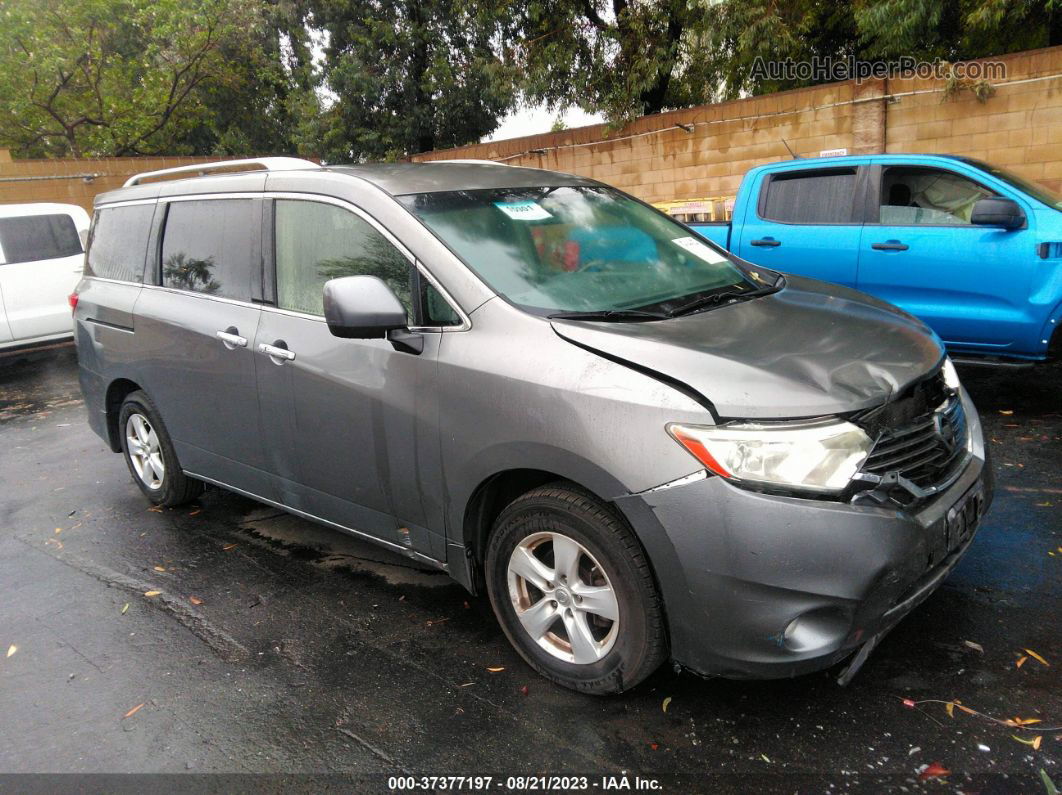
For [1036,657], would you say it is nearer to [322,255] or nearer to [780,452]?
[780,452]

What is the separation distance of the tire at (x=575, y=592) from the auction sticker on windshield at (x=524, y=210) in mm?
1282

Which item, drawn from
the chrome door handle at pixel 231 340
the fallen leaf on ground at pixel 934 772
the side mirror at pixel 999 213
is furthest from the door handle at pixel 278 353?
the side mirror at pixel 999 213

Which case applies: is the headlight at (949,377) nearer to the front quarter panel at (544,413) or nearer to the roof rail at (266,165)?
the front quarter panel at (544,413)

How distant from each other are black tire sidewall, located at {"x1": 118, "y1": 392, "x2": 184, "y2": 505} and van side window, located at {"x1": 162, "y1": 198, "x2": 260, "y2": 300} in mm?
775

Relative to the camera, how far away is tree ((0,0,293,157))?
2117 cm

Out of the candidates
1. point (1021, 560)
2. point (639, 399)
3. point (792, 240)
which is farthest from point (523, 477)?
point (792, 240)

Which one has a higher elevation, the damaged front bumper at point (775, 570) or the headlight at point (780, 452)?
the headlight at point (780, 452)

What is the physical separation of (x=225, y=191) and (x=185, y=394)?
109 cm

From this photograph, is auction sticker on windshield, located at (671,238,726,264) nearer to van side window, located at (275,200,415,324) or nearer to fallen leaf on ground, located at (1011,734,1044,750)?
van side window, located at (275,200,415,324)

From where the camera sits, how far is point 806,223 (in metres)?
6.83

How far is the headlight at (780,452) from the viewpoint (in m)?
2.40

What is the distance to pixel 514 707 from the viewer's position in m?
2.90

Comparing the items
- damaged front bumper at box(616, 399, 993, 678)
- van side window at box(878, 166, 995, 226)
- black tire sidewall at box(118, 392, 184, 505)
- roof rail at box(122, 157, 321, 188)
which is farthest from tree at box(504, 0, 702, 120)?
damaged front bumper at box(616, 399, 993, 678)

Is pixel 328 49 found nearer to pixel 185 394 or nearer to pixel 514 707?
pixel 185 394
